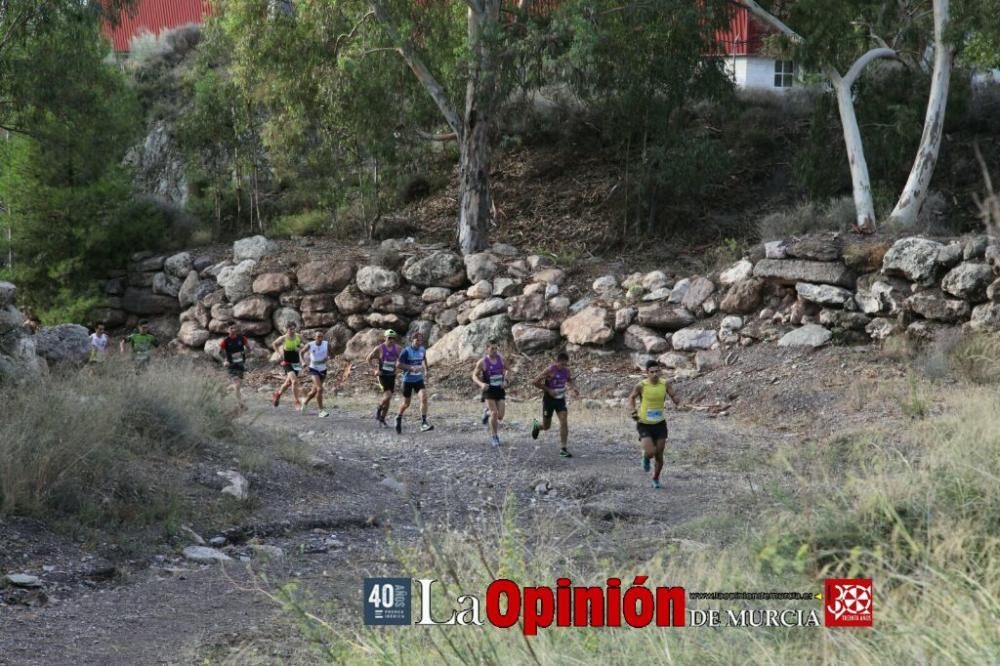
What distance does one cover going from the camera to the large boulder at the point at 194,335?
26344mm

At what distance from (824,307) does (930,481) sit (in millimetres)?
13412

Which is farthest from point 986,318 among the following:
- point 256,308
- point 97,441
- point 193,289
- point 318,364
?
point 193,289

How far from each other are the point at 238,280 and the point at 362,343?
4.28m

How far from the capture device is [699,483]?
12.2 meters

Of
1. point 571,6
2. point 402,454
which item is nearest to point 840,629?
point 402,454

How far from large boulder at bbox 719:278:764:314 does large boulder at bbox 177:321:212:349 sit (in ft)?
41.5

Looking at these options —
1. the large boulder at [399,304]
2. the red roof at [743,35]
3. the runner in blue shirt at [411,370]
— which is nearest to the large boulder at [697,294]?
the large boulder at [399,304]

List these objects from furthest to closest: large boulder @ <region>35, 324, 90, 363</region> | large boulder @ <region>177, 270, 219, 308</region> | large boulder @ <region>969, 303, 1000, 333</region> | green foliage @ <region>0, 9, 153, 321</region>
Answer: green foliage @ <region>0, 9, 153, 321</region> → large boulder @ <region>177, 270, 219, 308</region> → large boulder @ <region>969, 303, 1000, 333</region> → large boulder @ <region>35, 324, 90, 363</region>

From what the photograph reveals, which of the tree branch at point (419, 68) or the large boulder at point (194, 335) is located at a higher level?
the tree branch at point (419, 68)

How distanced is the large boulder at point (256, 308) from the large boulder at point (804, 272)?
1149 cm

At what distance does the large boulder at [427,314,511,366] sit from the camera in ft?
73.7

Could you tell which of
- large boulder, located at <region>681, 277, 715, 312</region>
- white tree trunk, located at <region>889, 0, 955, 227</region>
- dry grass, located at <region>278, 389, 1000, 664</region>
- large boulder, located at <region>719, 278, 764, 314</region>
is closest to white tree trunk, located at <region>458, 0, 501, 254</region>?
large boulder, located at <region>681, 277, 715, 312</region>

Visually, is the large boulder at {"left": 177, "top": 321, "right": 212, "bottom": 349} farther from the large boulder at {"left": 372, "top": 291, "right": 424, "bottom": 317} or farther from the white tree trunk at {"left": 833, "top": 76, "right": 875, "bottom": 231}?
the white tree trunk at {"left": 833, "top": 76, "right": 875, "bottom": 231}

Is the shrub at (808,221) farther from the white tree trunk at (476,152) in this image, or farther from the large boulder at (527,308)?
the white tree trunk at (476,152)
